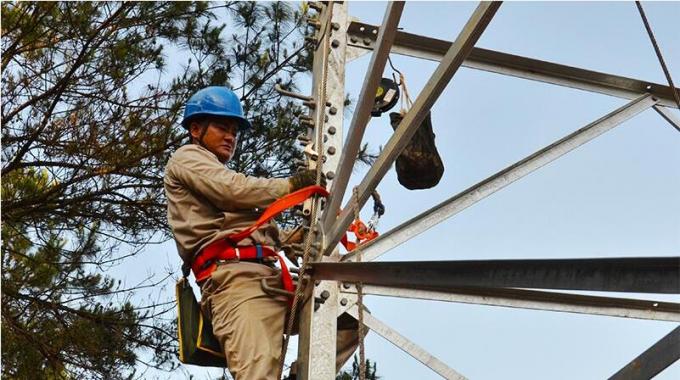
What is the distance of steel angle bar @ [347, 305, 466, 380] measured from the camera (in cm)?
441

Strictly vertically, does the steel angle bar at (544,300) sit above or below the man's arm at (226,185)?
below

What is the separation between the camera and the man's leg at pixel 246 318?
4082 mm

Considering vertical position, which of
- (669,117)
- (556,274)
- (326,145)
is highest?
(669,117)

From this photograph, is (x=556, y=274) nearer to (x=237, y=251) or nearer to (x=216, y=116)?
(x=237, y=251)

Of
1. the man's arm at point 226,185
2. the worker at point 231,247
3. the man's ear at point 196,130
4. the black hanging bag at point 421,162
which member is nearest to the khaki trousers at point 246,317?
the worker at point 231,247

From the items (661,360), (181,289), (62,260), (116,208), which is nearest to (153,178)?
(116,208)

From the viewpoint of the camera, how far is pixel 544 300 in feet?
15.0

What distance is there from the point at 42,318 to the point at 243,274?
167 inches

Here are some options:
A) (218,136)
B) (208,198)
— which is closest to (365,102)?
(208,198)

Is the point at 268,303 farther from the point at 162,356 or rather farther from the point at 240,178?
the point at 162,356

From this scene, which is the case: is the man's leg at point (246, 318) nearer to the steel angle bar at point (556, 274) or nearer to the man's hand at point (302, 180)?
the man's hand at point (302, 180)

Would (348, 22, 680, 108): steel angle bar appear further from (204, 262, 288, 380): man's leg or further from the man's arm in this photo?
(204, 262, 288, 380): man's leg

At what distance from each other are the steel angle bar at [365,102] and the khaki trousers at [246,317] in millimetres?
412

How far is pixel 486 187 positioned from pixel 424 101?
3.75 ft
